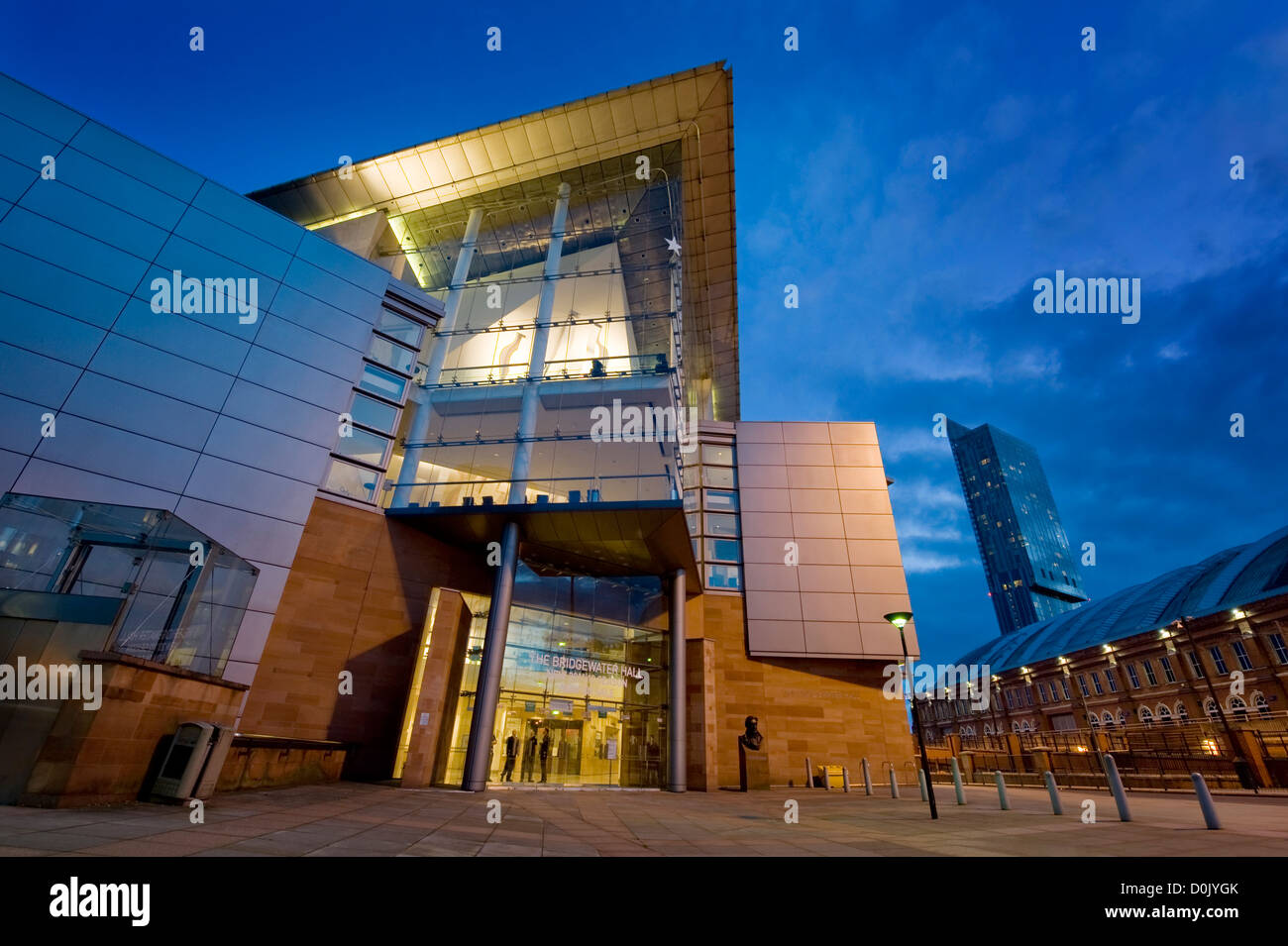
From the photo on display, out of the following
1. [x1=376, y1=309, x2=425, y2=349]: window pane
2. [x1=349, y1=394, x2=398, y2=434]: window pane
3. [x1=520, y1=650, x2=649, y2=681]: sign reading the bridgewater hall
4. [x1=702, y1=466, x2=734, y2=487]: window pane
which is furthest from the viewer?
[x1=702, y1=466, x2=734, y2=487]: window pane

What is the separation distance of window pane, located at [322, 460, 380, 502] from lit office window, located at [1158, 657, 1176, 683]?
61500mm

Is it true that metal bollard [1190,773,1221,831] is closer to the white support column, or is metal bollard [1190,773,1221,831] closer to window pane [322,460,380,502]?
the white support column

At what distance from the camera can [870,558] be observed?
95.2 feet

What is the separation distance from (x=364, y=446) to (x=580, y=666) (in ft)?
40.7

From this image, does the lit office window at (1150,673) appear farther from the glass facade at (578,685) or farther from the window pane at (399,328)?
the window pane at (399,328)

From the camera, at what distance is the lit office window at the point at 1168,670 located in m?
45.4

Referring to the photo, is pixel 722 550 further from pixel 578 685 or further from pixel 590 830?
pixel 590 830

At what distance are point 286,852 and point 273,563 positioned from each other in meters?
16.1

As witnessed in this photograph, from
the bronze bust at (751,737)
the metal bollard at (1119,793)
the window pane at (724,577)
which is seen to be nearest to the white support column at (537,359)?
the window pane at (724,577)

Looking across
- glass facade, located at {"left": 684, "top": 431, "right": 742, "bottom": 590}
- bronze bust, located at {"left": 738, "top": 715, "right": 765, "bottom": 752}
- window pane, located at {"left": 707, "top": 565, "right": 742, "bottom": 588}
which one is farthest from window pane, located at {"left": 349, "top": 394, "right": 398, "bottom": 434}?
bronze bust, located at {"left": 738, "top": 715, "right": 765, "bottom": 752}

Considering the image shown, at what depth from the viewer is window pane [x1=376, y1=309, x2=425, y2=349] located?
80.0 ft

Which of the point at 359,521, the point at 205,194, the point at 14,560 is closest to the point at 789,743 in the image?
the point at 359,521

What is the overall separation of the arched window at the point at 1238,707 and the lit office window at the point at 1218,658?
8.06 feet
